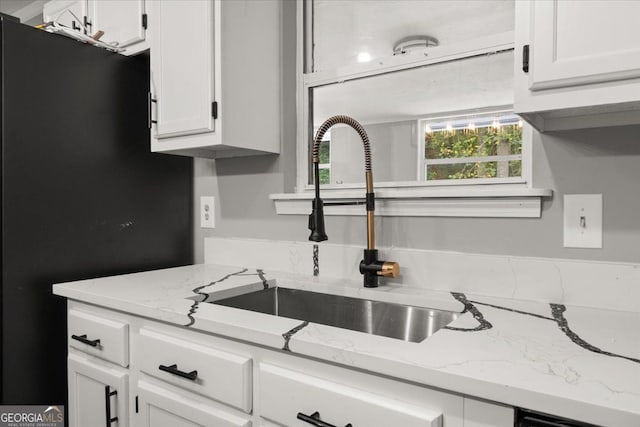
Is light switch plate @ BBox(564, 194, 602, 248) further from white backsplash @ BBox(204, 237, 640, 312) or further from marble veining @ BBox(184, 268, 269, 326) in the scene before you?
marble veining @ BBox(184, 268, 269, 326)

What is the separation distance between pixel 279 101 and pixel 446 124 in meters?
0.66

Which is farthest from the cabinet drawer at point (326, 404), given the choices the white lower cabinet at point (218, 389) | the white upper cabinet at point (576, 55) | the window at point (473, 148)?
the window at point (473, 148)

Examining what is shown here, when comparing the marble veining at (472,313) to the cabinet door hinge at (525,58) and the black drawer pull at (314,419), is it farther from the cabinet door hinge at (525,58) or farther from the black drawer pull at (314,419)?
the cabinet door hinge at (525,58)

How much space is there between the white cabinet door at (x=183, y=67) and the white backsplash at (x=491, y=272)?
549 millimetres

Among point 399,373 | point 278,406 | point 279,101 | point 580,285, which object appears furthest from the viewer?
point 279,101

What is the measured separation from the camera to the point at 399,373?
75cm

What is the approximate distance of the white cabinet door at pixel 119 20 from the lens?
5.74 ft

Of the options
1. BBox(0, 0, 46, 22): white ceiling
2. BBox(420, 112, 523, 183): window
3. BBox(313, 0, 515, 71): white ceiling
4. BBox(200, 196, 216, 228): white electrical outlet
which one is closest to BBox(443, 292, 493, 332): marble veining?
BBox(420, 112, 523, 183): window

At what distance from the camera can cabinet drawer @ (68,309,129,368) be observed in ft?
4.10

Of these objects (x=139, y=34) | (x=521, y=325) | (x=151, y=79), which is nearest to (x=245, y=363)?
(x=521, y=325)

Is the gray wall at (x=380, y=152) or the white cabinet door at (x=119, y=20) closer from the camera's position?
the gray wall at (x=380, y=152)

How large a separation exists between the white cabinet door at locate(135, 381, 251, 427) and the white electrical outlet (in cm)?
86

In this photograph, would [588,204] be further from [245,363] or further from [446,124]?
[245,363]

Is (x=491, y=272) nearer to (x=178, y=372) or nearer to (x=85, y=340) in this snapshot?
(x=178, y=372)
